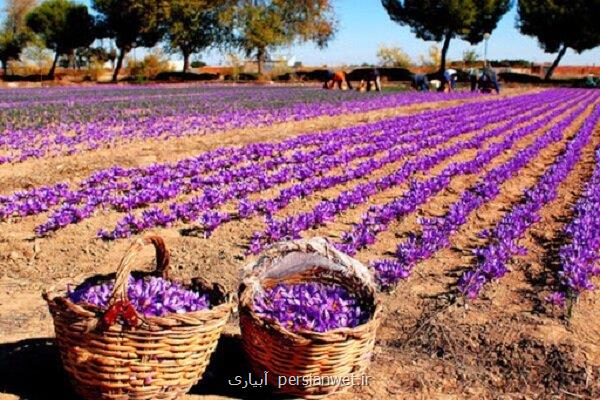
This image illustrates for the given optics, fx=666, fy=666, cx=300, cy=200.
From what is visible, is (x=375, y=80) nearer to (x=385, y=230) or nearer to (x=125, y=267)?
(x=385, y=230)

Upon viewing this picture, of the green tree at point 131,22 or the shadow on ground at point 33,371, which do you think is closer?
the shadow on ground at point 33,371

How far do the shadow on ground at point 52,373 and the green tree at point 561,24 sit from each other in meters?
68.6

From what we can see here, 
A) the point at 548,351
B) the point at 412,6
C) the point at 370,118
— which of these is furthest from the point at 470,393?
the point at 412,6

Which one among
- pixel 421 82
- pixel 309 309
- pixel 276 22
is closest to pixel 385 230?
pixel 309 309

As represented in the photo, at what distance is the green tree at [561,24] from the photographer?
6581 cm

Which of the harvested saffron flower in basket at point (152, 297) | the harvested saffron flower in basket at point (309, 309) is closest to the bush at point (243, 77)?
the harvested saffron flower in basket at point (309, 309)

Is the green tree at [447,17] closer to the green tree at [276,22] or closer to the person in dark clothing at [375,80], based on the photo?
the green tree at [276,22]

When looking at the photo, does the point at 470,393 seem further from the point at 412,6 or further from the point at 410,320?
the point at 412,6

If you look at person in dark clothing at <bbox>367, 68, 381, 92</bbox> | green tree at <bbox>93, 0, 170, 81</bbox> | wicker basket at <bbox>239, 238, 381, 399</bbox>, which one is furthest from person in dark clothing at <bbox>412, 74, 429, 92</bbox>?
wicker basket at <bbox>239, 238, 381, 399</bbox>

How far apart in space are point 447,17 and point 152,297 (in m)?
67.6

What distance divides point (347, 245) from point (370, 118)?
16296 mm

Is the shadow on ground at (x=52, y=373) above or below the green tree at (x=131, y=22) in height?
below

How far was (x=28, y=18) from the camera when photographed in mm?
75688

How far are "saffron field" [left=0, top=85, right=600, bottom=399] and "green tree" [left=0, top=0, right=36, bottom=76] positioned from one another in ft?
225
